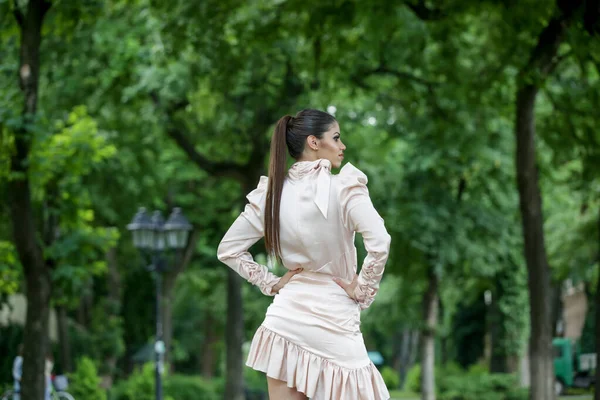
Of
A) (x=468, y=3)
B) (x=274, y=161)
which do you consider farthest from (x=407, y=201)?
(x=274, y=161)

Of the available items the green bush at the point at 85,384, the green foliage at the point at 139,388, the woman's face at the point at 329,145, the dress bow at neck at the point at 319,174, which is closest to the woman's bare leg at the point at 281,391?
the dress bow at neck at the point at 319,174

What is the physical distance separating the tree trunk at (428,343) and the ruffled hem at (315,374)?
26.0m

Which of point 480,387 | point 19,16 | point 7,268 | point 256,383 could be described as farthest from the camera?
point 256,383

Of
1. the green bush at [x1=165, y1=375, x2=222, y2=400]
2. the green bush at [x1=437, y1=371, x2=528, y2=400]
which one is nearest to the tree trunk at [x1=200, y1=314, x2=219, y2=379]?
the green bush at [x1=165, y1=375, x2=222, y2=400]

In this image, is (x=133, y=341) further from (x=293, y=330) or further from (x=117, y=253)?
(x=293, y=330)

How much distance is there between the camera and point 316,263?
4918 mm

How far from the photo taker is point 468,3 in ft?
47.5

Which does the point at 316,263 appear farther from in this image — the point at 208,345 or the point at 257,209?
the point at 208,345

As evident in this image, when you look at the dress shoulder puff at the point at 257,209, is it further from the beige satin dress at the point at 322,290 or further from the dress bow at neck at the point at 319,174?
the dress bow at neck at the point at 319,174

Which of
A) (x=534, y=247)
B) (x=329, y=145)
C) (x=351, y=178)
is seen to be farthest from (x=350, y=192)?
(x=534, y=247)

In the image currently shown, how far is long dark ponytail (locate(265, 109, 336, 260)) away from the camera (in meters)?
4.95

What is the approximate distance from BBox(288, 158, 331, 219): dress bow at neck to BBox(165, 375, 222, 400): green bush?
1136 inches

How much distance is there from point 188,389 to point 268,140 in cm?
1166

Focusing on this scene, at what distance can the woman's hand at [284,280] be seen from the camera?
197 inches
